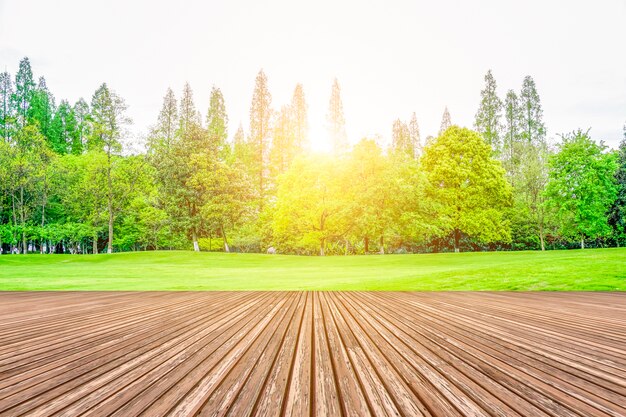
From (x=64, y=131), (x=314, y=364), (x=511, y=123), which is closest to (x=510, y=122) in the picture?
(x=511, y=123)

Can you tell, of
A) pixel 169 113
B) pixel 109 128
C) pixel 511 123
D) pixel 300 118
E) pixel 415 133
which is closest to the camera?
pixel 109 128

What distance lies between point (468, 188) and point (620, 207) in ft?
44.1

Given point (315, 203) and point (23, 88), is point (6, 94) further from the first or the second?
point (315, 203)

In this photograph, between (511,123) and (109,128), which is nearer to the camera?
(109,128)

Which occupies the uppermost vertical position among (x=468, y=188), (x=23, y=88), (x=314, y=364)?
(x=23, y=88)

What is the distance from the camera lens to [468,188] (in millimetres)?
27281

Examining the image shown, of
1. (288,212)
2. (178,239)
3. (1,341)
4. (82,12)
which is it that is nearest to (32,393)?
(1,341)

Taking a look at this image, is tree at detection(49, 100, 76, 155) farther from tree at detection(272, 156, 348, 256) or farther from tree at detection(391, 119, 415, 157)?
tree at detection(391, 119, 415, 157)

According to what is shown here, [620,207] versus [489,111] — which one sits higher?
[489,111]

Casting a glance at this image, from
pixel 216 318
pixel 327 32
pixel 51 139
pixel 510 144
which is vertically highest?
pixel 327 32

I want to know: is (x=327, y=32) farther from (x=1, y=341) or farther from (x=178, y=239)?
(x=1, y=341)

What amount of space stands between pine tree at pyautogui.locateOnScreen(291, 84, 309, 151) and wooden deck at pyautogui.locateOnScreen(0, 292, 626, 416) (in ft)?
140

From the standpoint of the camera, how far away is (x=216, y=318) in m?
4.94

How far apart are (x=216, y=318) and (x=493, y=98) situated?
4801cm
